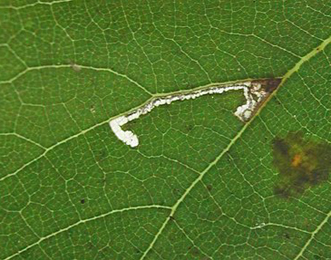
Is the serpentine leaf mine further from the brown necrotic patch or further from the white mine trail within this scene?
the brown necrotic patch

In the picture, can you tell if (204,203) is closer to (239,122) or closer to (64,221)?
(239,122)

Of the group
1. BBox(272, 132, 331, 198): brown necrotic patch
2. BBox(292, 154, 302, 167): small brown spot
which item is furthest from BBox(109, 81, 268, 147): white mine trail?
BBox(292, 154, 302, 167): small brown spot

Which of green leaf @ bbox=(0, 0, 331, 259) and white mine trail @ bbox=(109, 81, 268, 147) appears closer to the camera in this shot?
green leaf @ bbox=(0, 0, 331, 259)

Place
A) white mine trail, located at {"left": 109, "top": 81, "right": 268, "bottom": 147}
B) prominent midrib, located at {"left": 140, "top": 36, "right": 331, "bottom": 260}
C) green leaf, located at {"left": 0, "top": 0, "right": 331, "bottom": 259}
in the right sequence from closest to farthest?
green leaf, located at {"left": 0, "top": 0, "right": 331, "bottom": 259}
white mine trail, located at {"left": 109, "top": 81, "right": 268, "bottom": 147}
prominent midrib, located at {"left": 140, "top": 36, "right": 331, "bottom": 260}

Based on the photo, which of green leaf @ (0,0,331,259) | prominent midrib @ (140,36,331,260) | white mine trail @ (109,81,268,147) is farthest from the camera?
prominent midrib @ (140,36,331,260)

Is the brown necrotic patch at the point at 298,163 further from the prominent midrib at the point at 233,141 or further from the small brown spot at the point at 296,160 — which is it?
the prominent midrib at the point at 233,141

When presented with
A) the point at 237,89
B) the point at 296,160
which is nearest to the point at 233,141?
the point at 237,89

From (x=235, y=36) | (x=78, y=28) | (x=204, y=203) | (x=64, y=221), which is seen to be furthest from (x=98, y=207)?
(x=235, y=36)
